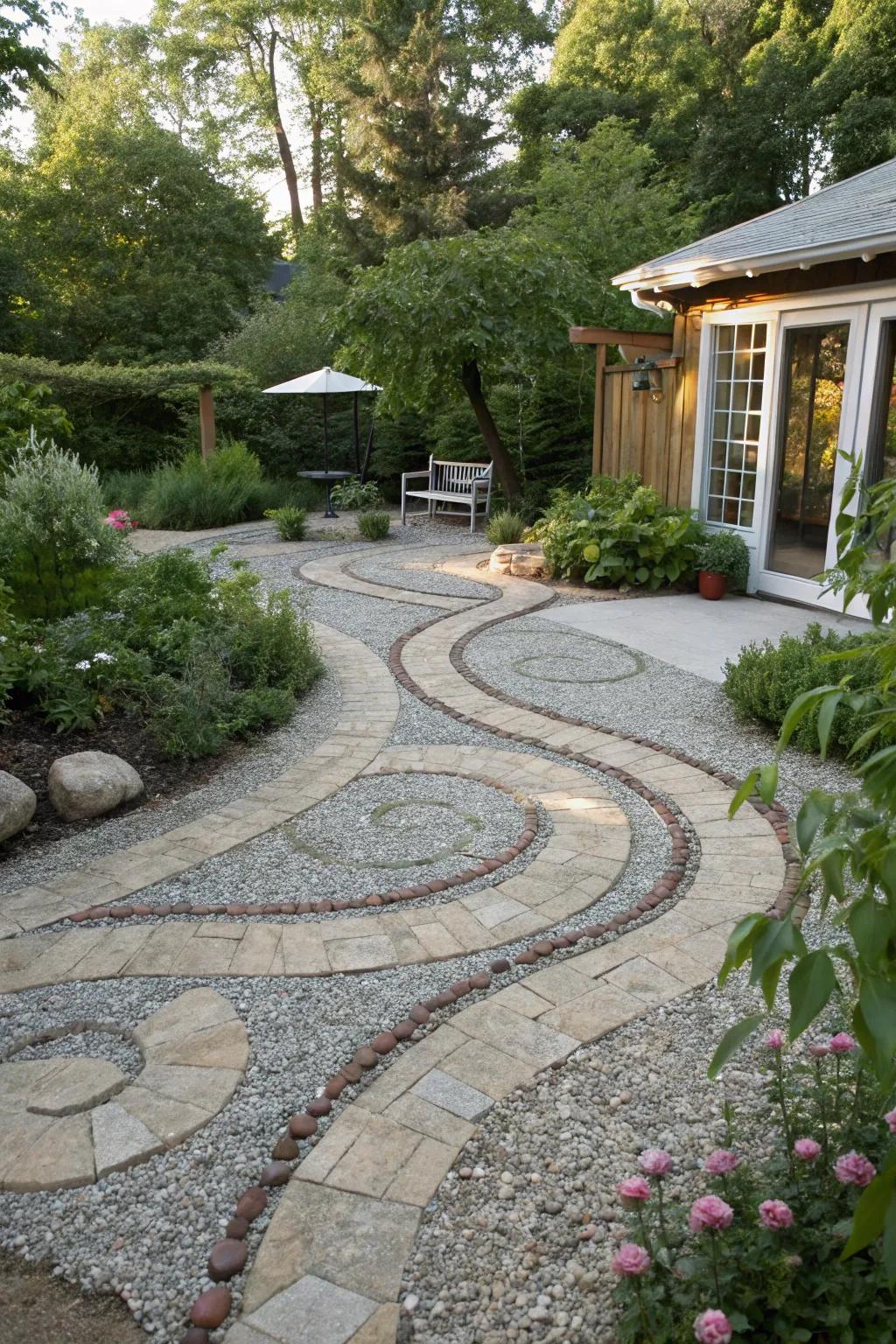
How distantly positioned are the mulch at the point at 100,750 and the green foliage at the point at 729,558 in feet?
14.8

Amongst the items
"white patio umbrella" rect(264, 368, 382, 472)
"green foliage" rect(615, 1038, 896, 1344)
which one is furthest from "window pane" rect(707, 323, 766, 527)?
"green foliage" rect(615, 1038, 896, 1344)

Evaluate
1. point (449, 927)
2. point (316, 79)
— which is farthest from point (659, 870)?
point (316, 79)

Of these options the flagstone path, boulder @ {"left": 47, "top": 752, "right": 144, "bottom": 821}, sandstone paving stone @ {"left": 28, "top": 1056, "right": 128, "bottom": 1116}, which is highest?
boulder @ {"left": 47, "top": 752, "right": 144, "bottom": 821}

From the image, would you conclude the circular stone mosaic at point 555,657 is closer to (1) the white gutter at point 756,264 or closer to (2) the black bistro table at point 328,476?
(1) the white gutter at point 756,264

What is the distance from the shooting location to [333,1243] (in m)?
1.83

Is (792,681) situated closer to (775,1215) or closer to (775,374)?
(775,1215)

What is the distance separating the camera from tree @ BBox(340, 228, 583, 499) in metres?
10.4

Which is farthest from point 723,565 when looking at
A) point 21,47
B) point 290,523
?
point 21,47

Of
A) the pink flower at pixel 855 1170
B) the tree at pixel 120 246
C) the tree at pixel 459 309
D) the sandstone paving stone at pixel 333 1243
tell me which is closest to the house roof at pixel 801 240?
the tree at pixel 459 309

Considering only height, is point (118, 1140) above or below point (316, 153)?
below

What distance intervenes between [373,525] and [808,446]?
5188 mm

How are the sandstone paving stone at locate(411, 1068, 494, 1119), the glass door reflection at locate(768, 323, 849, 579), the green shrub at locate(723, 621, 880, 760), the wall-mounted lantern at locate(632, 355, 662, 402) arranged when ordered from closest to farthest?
the sandstone paving stone at locate(411, 1068, 494, 1119) → the green shrub at locate(723, 621, 880, 760) → the glass door reflection at locate(768, 323, 849, 579) → the wall-mounted lantern at locate(632, 355, 662, 402)

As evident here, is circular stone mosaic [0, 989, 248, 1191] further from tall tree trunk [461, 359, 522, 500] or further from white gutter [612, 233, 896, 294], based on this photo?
tall tree trunk [461, 359, 522, 500]

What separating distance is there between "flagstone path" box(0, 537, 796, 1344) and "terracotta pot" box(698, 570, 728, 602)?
10.8ft
